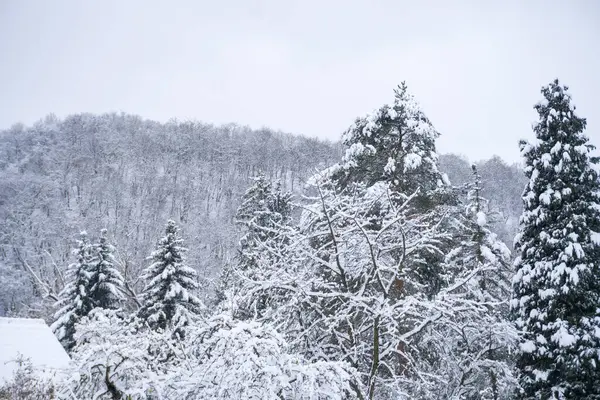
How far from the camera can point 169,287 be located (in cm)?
1772

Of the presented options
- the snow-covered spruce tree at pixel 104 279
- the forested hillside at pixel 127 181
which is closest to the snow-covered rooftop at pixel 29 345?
the snow-covered spruce tree at pixel 104 279

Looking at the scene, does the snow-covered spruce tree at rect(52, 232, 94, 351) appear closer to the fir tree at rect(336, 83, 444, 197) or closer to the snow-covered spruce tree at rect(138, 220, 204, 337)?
the snow-covered spruce tree at rect(138, 220, 204, 337)

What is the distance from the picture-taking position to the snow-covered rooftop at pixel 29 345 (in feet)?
35.2

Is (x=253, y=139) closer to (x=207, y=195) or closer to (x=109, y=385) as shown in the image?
(x=207, y=195)

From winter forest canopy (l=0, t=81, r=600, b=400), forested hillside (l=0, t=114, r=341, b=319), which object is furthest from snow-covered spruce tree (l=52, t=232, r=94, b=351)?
forested hillside (l=0, t=114, r=341, b=319)

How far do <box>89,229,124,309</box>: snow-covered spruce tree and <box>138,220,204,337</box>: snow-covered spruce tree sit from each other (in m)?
3.11

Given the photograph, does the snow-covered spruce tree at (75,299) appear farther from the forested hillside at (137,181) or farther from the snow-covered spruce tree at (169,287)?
the forested hillside at (137,181)

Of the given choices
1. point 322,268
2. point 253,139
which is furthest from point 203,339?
Answer: point 253,139

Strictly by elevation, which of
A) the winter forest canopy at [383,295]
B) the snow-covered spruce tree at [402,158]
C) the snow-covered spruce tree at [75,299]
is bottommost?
the snow-covered spruce tree at [75,299]

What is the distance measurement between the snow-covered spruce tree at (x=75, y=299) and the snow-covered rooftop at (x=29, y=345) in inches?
232

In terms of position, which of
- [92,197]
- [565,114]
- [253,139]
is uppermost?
[253,139]

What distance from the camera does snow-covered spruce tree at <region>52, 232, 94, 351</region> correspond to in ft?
64.4

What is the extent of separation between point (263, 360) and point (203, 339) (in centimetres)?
100

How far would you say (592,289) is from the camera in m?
9.73
